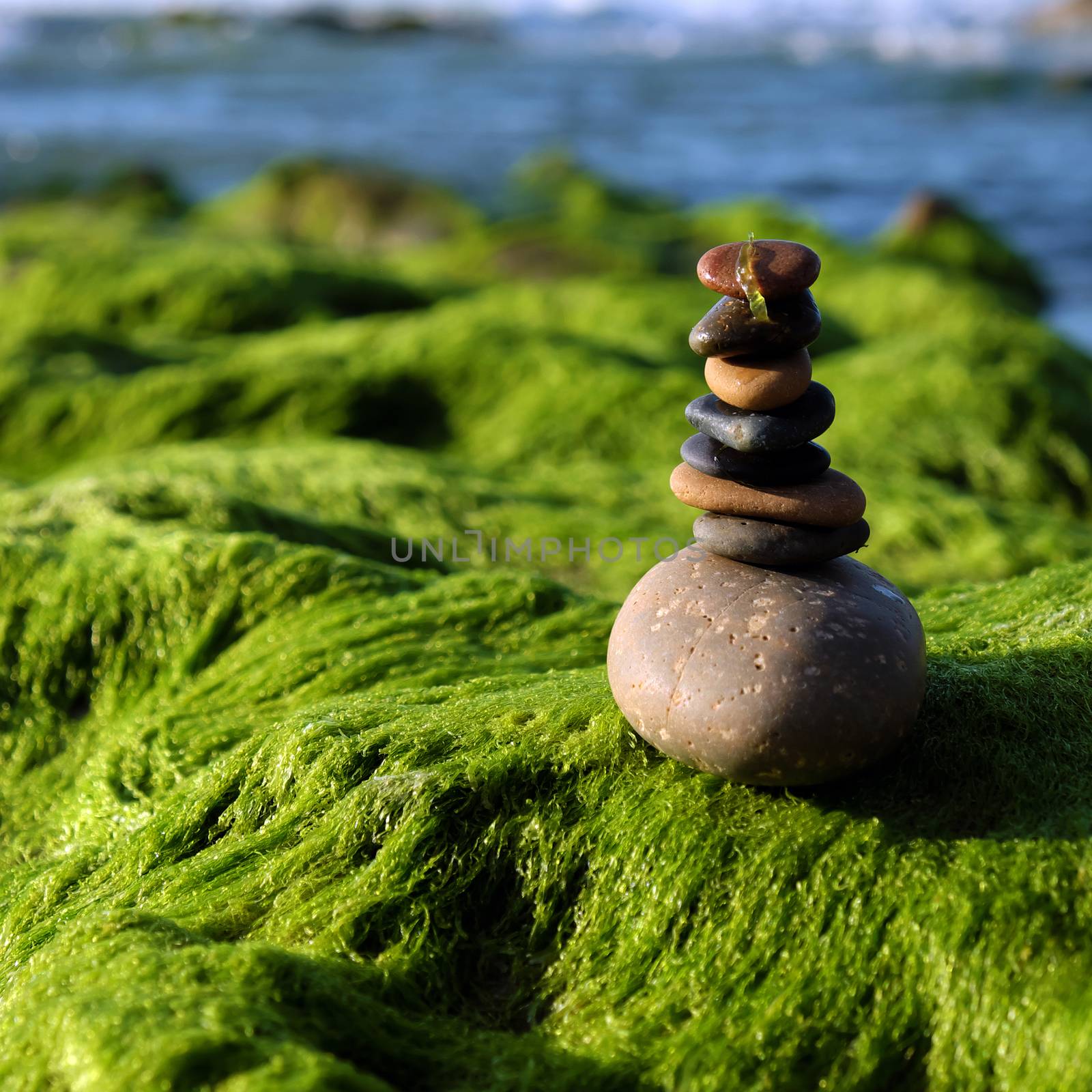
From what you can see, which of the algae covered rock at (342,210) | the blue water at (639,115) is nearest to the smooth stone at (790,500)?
the blue water at (639,115)

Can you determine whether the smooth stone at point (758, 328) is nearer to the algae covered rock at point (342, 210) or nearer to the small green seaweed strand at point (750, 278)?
the small green seaweed strand at point (750, 278)

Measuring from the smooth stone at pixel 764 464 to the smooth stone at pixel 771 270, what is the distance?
1.21ft

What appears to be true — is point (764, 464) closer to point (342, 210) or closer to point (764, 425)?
point (764, 425)

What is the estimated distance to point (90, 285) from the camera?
11055mm

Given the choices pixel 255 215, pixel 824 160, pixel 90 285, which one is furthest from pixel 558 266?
pixel 824 160

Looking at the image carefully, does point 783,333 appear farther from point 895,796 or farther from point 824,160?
point 824,160

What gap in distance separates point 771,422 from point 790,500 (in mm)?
181

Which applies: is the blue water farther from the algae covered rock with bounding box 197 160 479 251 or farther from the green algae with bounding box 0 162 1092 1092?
the green algae with bounding box 0 162 1092 1092

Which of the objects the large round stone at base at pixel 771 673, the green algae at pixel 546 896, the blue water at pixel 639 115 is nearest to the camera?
the green algae at pixel 546 896

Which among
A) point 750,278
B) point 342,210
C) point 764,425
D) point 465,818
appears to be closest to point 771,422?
point 764,425

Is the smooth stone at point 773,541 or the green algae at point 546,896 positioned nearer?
the green algae at point 546,896

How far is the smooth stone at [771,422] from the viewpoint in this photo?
2805 millimetres

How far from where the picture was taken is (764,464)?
9.42 feet

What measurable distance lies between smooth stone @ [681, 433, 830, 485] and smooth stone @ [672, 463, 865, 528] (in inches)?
0.6
